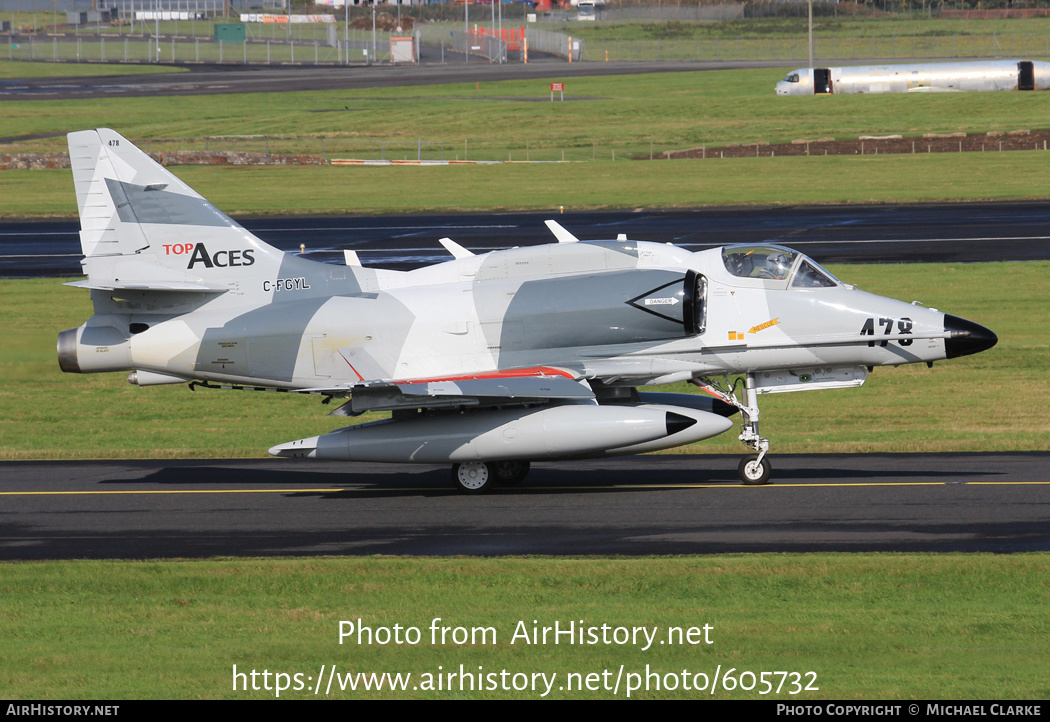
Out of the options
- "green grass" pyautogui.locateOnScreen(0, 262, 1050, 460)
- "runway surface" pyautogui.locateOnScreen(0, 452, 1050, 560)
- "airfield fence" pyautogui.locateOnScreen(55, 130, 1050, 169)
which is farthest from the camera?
"airfield fence" pyautogui.locateOnScreen(55, 130, 1050, 169)

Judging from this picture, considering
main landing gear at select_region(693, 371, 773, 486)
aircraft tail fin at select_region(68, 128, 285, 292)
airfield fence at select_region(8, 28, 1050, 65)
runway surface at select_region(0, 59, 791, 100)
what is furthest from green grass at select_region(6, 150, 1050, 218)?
airfield fence at select_region(8, 28, 1050, 65)

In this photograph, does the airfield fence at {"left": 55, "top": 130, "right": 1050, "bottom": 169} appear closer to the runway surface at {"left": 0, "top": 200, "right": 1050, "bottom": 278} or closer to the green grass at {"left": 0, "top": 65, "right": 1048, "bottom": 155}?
the green grass at {"left": 0, "top": 65, "right": 1048, "bottom": 155}

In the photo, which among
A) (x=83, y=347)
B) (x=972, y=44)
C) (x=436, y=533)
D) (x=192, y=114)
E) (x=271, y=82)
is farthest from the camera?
(x=972, y=44)

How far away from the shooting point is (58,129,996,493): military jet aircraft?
1709 cm

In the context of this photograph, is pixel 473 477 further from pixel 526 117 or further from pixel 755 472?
pixel 526 117

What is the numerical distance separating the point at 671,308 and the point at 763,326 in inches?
51.8

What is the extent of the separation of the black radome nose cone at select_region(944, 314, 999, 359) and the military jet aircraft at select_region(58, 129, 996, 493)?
0.07 feet

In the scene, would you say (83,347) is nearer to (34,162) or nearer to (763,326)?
(763,326)

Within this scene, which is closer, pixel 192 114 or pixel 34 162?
pixel 34 162

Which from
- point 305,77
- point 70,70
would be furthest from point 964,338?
point 70,70

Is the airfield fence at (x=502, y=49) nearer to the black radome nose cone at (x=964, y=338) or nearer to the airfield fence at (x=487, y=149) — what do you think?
the airfield fence at (x=487, y=149)

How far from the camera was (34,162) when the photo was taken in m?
66.2

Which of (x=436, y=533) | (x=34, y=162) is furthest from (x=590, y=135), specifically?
(x=436, y=533)

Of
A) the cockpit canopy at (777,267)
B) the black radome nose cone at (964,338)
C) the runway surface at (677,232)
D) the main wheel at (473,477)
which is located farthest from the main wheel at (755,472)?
the runway surface at (677,232)
